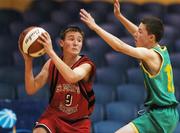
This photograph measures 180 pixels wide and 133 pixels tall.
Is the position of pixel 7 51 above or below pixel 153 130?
above

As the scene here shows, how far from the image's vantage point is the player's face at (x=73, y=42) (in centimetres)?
426

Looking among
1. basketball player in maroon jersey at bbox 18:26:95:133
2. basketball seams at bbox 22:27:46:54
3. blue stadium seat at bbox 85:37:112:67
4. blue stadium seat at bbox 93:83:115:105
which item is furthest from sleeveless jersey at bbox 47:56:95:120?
blue stadium seat at bbox 85:37:112:67

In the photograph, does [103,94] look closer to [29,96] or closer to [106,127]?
[106,127]

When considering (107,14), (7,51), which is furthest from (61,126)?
(107,14)

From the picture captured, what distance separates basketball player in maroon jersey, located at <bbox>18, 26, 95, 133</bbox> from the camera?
4.26 meters

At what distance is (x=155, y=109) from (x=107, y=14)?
4659mm

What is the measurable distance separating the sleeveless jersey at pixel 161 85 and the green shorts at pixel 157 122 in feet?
0.24

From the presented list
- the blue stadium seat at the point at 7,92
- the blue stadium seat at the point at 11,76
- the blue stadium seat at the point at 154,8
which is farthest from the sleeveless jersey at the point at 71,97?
the blue stadium seat at the point at 154,8

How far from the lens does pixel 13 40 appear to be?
7969 mm

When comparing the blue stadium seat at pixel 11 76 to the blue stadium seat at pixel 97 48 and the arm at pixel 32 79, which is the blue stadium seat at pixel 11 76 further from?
the arm at pixel 32 79

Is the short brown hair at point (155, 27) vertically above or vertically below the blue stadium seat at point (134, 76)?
above

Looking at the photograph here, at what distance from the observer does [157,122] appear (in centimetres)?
418

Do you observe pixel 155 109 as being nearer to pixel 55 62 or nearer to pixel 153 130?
pixel 153 130

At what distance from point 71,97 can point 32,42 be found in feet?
1.88
